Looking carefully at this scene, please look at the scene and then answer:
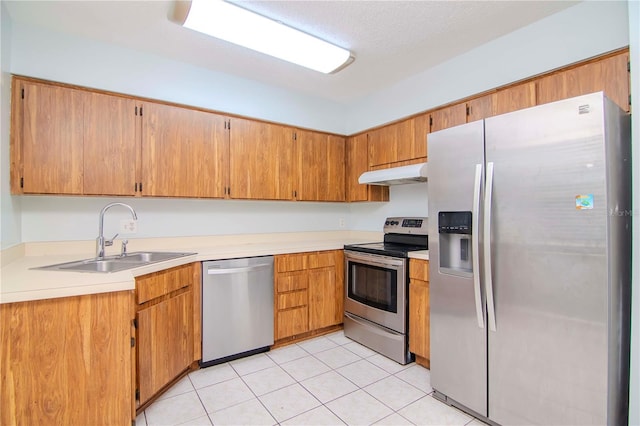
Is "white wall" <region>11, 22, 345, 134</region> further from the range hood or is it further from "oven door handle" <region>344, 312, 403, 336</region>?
"oven door handle" <region>344, 312, 403, 336</region>

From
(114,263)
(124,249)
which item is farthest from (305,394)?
(124,249)

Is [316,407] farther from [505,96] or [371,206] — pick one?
[505,96]

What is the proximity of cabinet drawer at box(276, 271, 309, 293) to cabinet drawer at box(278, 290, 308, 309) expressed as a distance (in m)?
0.05

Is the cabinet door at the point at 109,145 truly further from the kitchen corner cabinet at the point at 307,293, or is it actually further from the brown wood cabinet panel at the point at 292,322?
the brown wood cabinet panel at the point at 292,322

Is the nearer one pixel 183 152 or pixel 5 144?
pixel 5 144

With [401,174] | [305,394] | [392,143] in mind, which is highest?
[392,143]

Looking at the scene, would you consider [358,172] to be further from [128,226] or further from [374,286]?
[128,226]

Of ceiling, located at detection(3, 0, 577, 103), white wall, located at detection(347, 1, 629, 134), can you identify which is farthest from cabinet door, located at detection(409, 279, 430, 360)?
ceiling, located at detection(3, 0, 577, 103)

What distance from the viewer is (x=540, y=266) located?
1.55 m

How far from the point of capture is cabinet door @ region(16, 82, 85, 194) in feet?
6.86

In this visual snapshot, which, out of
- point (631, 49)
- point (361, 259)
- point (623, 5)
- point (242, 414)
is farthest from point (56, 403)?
point (623, 5)

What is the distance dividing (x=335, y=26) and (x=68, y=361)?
A: 101 inches

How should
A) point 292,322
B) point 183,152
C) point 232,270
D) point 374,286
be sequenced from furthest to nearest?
1. point 292,322
2. point 374,286
3. point 183,152
4. point 232,270

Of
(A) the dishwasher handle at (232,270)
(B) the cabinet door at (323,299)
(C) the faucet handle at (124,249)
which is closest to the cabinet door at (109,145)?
(C) the faucet handle at (124,249)
